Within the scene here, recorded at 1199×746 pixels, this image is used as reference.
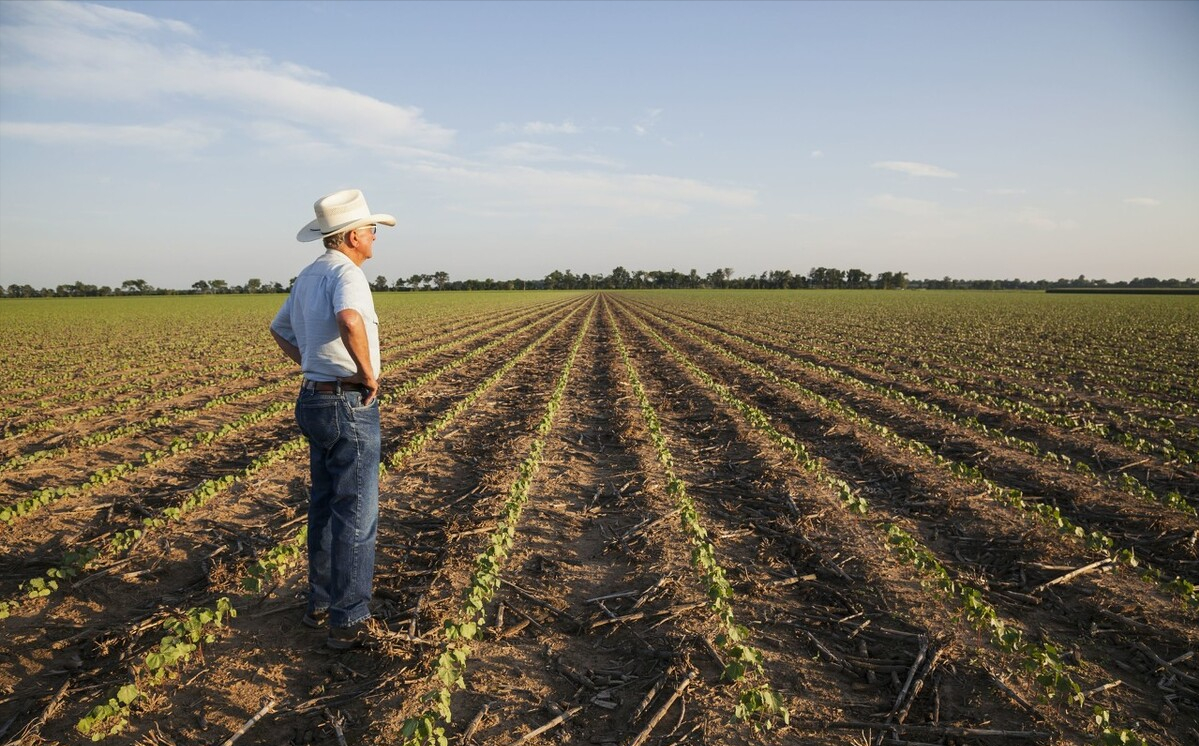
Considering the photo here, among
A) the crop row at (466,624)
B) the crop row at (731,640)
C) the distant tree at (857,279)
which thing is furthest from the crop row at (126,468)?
the distant tree at (857,279)

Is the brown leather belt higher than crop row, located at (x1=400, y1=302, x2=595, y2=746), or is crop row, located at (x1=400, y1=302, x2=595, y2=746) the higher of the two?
the brown leather belt

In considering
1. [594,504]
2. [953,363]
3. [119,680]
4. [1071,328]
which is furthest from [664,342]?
[1071,328]

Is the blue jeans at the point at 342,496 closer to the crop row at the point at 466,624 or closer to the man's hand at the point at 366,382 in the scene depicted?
the man's hand at the point at 366,382

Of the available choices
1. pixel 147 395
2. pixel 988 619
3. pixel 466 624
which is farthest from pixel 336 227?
pixel 147 395

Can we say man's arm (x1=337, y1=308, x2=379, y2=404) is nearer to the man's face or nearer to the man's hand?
the man's hand

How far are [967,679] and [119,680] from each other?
17.3 feet

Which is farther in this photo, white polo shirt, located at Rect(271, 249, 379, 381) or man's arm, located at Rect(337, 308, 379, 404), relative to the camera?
white polo shirt, located at Rect(271, 249, 379, 381)

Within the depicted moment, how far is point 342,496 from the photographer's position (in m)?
4.03

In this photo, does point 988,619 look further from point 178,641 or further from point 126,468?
point 126,468

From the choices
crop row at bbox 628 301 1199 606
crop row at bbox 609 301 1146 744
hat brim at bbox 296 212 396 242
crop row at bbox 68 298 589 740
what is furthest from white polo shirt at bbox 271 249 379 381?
crop row at bbox 628 301 1199 606

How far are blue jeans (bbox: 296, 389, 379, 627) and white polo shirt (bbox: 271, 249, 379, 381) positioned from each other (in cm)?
19

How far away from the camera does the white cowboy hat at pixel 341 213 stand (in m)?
3.95

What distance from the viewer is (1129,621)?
4.48m

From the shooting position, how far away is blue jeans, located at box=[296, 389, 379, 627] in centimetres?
393
